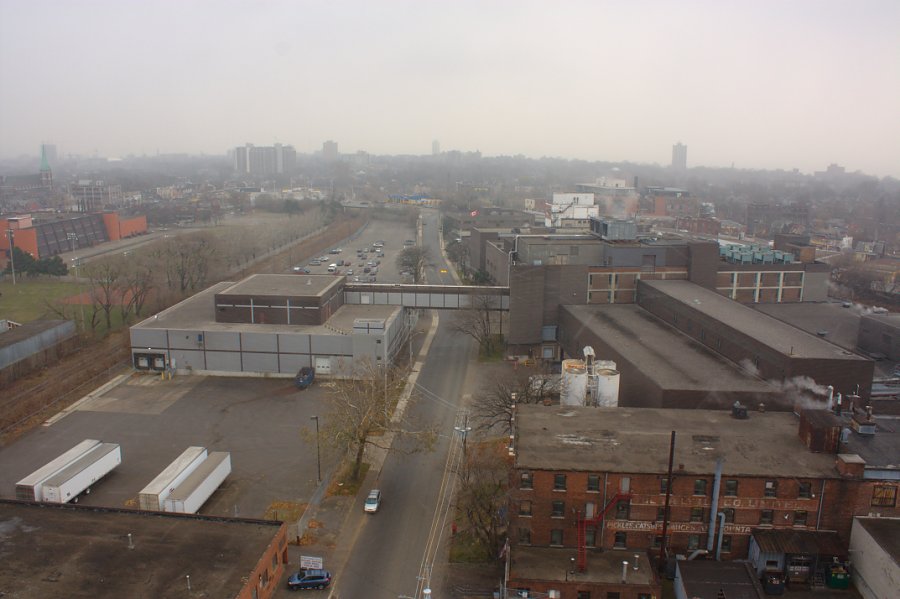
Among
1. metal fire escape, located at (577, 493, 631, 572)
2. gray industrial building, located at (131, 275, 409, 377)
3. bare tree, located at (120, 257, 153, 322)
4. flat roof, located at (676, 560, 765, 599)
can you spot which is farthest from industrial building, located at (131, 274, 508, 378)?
flat roof, located at (676, 560, 765, 599)

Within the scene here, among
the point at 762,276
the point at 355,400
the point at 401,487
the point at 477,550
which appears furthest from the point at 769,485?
the point at 762,276

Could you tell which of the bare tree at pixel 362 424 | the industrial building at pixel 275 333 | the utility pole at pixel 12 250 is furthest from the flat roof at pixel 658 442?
the utility pole at pixel 12 250

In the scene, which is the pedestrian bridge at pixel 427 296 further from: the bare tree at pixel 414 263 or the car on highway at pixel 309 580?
the car on highway at pixel 309 580

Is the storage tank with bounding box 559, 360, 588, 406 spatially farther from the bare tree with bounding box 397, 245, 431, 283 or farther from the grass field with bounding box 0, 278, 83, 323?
the grass field with bounding box 0, 278, 83, 323

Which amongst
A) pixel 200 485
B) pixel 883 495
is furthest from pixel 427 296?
pixel 883 495

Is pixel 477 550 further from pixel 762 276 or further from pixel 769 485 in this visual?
pixel 762 276

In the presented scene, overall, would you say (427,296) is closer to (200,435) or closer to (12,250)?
(200,435)
